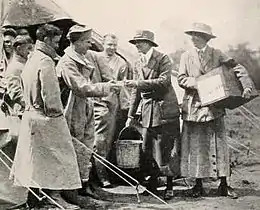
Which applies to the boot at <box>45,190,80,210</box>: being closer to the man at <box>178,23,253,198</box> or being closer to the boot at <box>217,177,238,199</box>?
the man at <box>178,23,253,198</box>

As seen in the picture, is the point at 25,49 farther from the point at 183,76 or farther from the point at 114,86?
the point at 183,76

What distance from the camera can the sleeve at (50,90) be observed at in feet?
A: 8.23

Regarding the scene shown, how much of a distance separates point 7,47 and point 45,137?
0.45m

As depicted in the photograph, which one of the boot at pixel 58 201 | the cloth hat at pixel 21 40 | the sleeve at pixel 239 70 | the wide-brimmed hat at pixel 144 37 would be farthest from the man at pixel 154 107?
the cloth hat at pixel 21 40

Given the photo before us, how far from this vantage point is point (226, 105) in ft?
8.49

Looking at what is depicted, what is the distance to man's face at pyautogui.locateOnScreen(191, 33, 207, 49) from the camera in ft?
8.54

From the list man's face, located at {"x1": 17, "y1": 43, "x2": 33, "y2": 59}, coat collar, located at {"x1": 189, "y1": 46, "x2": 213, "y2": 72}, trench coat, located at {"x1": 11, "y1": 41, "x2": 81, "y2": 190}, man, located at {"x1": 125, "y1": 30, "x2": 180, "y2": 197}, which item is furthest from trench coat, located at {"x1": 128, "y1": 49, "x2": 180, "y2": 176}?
man's face, located at {"x1": 17, "y1": 43, "x2": 33, "y2": 59}

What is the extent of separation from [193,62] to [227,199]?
0.60 meters

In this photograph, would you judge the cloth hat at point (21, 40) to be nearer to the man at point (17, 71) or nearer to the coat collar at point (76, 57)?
the man at point (17, 71)

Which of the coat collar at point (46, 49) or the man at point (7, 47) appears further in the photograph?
the man at point (7, 47)

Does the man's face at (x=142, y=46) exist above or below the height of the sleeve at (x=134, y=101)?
above

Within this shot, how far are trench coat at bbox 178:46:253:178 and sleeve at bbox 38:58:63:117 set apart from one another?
527mm

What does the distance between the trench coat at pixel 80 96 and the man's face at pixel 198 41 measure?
1.39 feet

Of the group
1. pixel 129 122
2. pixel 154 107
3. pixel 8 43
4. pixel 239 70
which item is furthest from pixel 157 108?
pixel 8 43
